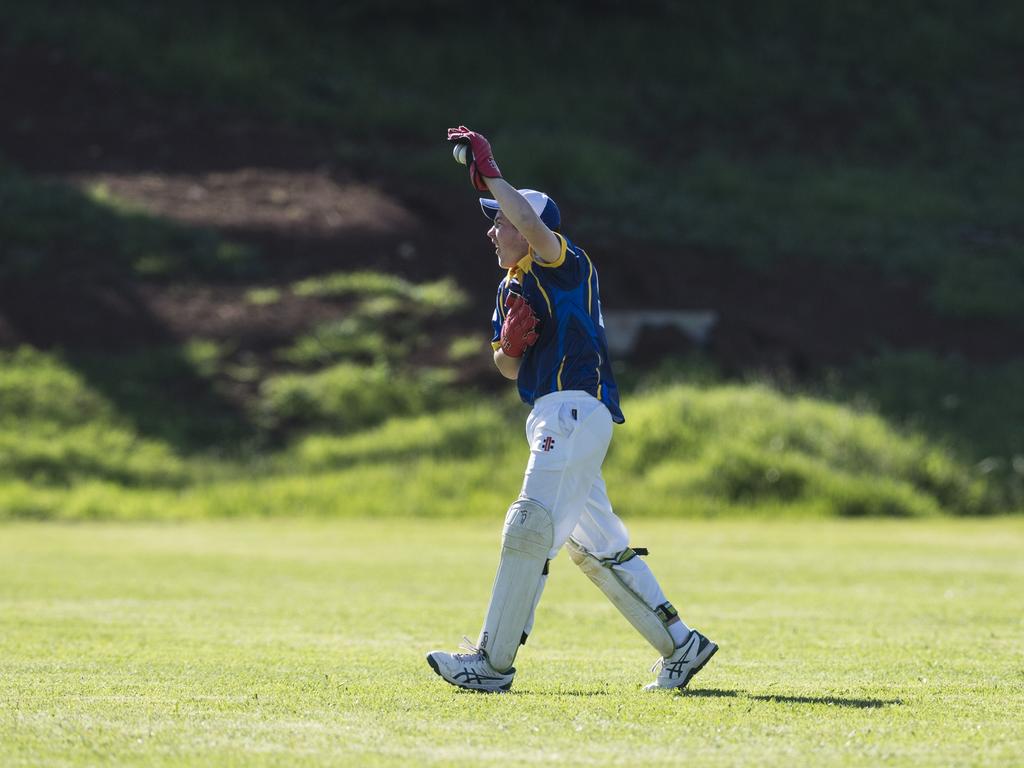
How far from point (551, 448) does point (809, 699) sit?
1465 millimetres

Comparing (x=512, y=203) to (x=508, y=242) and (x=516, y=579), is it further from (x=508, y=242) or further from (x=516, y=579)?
(x=516, y=579)

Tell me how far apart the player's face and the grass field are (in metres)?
1.88

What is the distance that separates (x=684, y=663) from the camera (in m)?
6.94

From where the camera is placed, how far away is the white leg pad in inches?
266

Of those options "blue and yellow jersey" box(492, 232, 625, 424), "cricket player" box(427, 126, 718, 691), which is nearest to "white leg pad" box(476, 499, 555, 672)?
"cricket player" box(427, 126, 718, 691)

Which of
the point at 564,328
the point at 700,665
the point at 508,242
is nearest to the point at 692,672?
the point at 700,665

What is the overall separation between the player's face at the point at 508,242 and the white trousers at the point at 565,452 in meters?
0.64

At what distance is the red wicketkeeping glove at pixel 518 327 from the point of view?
6824 mm

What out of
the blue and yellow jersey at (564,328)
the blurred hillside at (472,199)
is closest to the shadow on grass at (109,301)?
the blurred hillside at (472,199)

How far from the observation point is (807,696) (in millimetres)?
6594

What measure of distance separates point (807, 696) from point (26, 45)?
29.9m

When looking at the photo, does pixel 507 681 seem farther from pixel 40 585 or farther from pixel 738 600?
pixel 40 585

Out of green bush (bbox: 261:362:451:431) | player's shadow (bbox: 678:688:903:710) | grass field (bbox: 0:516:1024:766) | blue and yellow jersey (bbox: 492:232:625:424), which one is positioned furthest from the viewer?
green bush (bbox: 261:362:451:431)

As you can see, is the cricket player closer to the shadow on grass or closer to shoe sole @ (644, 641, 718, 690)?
shoe sole @ (644, 641, 718, 690)
